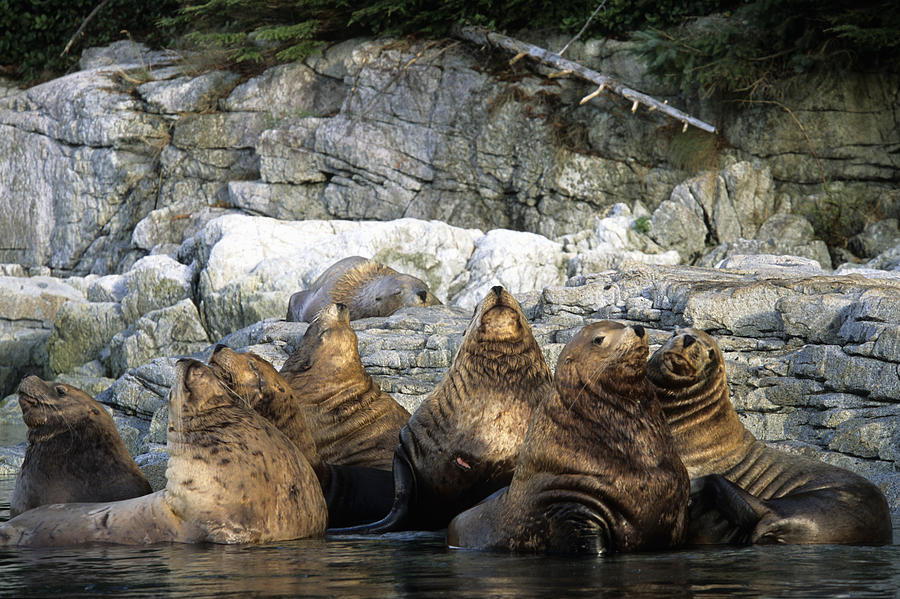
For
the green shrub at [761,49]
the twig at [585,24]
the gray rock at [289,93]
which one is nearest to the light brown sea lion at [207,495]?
the green shrub at [761,49]

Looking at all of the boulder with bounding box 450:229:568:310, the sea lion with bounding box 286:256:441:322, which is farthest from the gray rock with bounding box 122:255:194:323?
the boulder with bounding box 450:229:568:310

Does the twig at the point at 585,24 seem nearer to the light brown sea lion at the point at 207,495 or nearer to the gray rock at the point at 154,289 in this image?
the gray rock at the point at 154,289

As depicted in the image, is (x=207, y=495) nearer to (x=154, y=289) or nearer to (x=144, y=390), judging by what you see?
(x=144, y=390)

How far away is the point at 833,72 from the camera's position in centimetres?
2288

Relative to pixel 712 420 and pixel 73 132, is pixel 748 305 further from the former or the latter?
pixel 73 132

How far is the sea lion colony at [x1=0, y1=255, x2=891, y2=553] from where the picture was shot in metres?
5.88

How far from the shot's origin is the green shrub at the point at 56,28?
32.2m

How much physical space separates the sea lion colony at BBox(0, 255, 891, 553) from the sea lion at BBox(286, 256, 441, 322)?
8909mm

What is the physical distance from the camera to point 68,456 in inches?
294

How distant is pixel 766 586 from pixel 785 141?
2008 centimetres

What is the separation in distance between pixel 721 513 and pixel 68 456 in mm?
4290

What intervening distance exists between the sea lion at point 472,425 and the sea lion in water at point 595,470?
1.03 meters

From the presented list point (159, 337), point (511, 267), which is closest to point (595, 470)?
point (159, 337)

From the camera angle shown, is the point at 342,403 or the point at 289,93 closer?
the point at 342,403
